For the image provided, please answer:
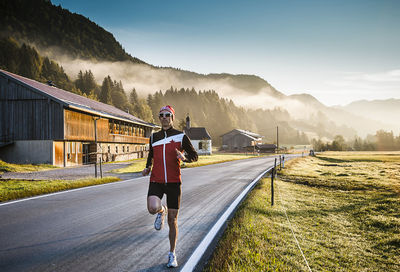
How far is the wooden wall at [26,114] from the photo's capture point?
2434cm

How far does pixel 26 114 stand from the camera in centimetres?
2483

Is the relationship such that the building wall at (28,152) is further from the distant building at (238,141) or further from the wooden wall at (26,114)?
the distant building at (238,141)

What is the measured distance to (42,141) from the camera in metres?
24.3

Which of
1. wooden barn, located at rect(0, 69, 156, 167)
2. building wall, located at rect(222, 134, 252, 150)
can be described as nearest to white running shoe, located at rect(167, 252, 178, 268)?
wooden barn, located at rect(0, 69, 156, 167)

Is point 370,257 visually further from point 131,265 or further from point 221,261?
point 131,265

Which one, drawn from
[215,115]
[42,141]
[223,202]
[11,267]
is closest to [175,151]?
[11,267]

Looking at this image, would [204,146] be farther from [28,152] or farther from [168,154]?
[168,154]

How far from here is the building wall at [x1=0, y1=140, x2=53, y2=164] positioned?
2400 centimetres

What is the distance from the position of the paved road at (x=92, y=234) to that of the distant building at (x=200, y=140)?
58.3m

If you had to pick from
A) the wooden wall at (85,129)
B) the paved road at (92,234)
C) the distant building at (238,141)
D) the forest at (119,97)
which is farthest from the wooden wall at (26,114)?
the distant building at (238,141)

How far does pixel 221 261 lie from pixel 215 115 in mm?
146846

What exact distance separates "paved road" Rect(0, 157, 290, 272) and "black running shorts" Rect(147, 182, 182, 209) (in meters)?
0.80

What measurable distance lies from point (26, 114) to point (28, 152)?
3.73 m

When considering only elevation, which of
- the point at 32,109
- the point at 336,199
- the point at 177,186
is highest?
the point at 32,109
